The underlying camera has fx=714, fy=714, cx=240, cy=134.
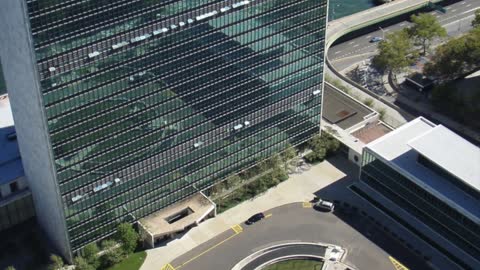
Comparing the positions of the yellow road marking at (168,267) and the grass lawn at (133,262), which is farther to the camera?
the grass lawn at (133,262)

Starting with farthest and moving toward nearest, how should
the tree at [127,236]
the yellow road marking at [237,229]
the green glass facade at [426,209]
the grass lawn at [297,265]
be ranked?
the yellow road marking at [237,229]
the grass lawn at [297,265]
the green glass facade at [426,209]
the tree at [127,236]

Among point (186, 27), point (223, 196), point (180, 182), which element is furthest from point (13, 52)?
point (223, 196)

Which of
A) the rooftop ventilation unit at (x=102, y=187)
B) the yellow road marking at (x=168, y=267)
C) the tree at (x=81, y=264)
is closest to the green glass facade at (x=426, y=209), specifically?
the yellow road marking at (x=168, y=267)

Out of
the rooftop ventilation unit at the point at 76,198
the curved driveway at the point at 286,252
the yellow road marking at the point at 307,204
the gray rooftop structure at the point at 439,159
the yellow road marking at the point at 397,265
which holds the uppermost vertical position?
the rooftop ventilation unit at the point at 76,198

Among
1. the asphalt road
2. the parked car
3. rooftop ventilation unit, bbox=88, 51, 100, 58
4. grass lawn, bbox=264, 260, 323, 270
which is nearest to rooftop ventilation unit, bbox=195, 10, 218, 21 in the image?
rooftop ventilation unit, bbox=88, 51, 100, 58

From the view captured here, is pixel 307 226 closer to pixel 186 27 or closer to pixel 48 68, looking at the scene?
pixel 186 27

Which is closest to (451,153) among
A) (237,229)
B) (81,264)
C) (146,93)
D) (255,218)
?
(255,218)

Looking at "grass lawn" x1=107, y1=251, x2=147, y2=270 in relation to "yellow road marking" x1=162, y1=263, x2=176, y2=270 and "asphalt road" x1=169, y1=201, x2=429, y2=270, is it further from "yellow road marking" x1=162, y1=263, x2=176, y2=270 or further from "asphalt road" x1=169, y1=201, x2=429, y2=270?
"asphalt road" x1=169, y1=201, x2=429, y2=270

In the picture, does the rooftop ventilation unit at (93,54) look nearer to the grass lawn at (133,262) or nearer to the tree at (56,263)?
the tree at (56,263)
